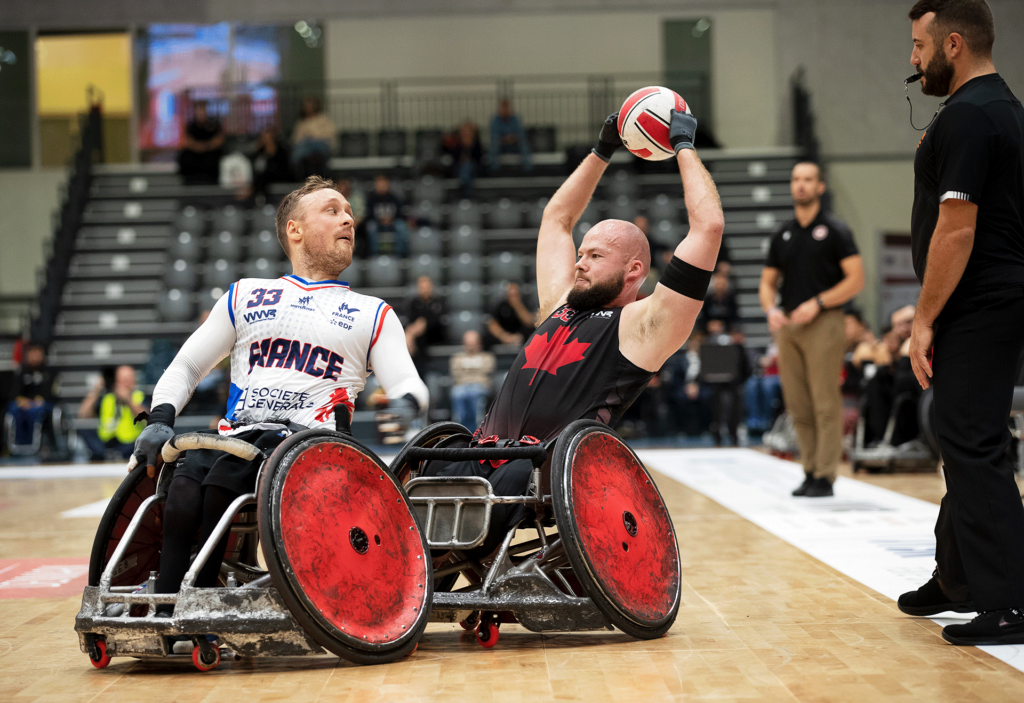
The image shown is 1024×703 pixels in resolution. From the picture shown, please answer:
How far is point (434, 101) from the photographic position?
18438 millimetres

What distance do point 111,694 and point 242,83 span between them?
57.2 feet

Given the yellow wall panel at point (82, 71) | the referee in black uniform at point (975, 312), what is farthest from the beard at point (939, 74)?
the yellow wall panel at point (82, 71)

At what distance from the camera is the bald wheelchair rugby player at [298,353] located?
9.12 ft

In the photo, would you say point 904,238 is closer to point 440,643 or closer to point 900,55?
point 900,55

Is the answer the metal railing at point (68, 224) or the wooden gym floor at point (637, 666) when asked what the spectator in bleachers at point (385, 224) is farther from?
the wooden gym floor at point (637, 666)

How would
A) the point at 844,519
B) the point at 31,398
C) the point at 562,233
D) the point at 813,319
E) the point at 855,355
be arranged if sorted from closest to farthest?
the point at 562,233 < the point at 844,519 < the point at 813,319 < the point at 855,355 < the point at 31,398

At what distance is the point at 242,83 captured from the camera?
18438 mm

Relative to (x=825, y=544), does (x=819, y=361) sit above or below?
above

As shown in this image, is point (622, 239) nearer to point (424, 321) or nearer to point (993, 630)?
point (993, 630)

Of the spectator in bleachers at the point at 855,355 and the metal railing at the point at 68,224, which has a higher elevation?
the metal railing at the point at 68,224

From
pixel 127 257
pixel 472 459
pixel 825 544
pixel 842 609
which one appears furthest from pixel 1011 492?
pixel 127 257

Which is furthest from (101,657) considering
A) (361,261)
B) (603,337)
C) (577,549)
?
(361,261)

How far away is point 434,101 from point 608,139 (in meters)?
15.5

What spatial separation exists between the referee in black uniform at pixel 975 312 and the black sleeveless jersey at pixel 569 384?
843 mm
